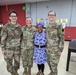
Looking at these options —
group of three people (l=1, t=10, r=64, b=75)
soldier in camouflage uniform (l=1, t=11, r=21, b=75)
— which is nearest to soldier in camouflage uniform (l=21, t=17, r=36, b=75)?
group of three people (l=1, t=10, r=64, b=75)

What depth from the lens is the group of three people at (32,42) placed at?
1679 mm

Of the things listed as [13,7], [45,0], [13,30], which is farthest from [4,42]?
[13,7]

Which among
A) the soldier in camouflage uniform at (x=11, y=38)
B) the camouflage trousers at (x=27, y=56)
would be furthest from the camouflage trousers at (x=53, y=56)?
the soldier in camouflage uniform at (x=11, y=38)

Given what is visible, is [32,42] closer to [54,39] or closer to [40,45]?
[40,45]

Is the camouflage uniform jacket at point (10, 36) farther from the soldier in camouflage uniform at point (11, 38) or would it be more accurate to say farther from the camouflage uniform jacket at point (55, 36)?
the camouflage uniform jacket at point (55, 36)

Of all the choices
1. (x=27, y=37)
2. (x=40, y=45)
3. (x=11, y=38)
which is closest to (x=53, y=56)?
(x=40, y=45)

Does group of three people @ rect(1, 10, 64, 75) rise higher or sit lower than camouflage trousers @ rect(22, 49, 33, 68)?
higher

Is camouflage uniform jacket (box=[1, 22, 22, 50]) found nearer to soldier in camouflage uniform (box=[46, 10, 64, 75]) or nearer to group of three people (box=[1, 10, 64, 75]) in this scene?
group of three people (box=[1, 10, 64, 75])

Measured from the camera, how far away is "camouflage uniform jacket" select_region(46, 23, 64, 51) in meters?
1.66

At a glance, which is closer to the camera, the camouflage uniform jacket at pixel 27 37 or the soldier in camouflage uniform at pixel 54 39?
the soldier in camouflage uniform at pixel 54 39

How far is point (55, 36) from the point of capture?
1.67m

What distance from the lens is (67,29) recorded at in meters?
5.20

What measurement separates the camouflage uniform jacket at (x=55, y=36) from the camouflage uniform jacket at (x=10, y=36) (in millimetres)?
606

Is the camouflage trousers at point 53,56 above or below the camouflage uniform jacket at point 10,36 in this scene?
below
